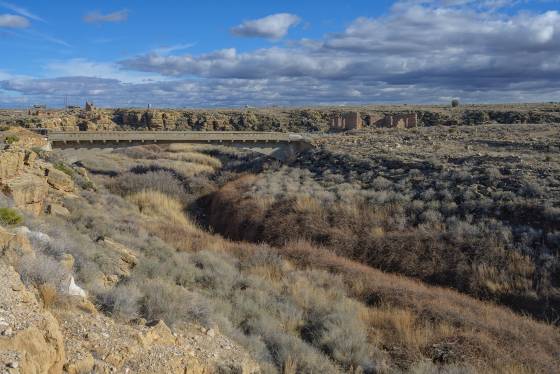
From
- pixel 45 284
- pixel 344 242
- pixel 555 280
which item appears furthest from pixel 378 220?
pixel 45 284

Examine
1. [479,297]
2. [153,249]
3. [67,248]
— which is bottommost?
[479,297]

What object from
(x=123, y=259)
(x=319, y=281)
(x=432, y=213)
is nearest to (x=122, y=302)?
(x=123, y=259)

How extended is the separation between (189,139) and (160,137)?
225cm

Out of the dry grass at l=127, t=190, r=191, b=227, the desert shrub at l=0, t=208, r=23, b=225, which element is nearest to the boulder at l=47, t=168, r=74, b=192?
the dry grass at l=127, t=190, r=191, b=227

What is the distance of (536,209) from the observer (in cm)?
1830

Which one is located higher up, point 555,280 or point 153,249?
point 153,249

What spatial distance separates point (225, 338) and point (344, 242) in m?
12.3

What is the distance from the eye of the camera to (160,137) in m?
35.8

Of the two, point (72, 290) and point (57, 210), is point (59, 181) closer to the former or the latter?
point (57, 210)

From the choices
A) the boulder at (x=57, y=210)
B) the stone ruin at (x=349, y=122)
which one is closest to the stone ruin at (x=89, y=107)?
the stone ruin at (x=349, y=122)

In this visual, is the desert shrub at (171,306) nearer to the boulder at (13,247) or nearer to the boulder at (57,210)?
the boulder at (13,247)

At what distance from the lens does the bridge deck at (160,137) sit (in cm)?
3381

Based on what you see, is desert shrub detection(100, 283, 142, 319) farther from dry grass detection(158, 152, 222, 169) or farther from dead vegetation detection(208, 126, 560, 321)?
dry grass detection(158, 152, 222, 169)

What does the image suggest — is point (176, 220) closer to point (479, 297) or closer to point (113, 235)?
point (113, 235)
